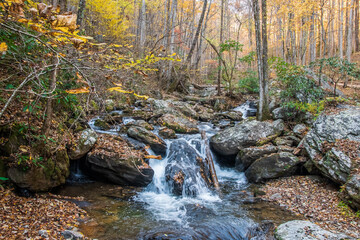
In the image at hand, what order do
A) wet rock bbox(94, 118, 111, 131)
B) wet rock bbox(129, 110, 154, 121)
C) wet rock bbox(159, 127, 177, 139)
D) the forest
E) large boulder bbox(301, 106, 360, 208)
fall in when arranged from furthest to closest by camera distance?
wet rock bbox(129, 110, 154, 121) < wet rock bbox(159, 127, 177, 139) < wet rock bbox(94, 118, 111, 131) < large boulder bbox(301, 106, 360, 208) < the forest

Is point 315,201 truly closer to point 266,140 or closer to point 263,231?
point 263,231

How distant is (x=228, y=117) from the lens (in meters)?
13.2

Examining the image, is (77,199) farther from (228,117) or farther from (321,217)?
(228,117)

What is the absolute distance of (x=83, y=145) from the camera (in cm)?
646

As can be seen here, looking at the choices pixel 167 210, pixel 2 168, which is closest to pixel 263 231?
pixel 167 210

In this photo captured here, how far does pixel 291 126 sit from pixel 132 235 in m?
8.13

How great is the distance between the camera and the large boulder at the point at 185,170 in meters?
6.71

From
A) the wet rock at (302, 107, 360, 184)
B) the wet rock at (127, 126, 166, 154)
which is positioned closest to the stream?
the wet rock at (127, 126, 166, 154)

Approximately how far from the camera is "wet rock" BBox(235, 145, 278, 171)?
25.9 feet

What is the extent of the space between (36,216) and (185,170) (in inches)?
170

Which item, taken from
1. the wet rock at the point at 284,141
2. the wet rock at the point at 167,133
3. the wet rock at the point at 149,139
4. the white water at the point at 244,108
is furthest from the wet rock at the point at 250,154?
the white water at the point at 244,108

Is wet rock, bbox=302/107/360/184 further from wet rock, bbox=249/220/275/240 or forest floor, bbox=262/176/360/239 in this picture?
wet rock, bbox=249/220/275/240

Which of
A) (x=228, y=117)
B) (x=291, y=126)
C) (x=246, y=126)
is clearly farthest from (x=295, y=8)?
(x=246, y=126)

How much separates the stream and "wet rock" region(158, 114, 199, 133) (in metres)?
2.74
